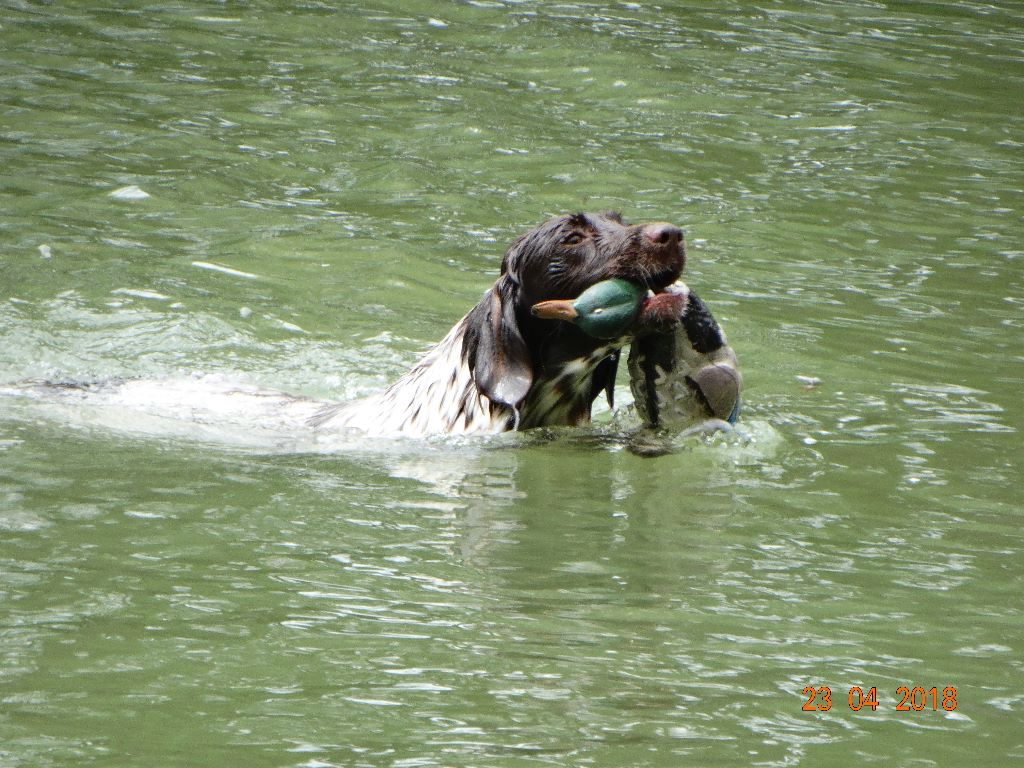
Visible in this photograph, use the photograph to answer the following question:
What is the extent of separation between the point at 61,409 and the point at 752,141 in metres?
6.30

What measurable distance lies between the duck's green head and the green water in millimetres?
586

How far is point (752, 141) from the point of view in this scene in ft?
37.2

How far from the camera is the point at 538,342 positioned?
6008mm

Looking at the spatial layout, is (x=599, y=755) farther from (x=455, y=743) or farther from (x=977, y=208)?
(x=977, y=208)

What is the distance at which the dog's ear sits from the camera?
18.9ft

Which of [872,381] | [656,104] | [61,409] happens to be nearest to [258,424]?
[61,409]

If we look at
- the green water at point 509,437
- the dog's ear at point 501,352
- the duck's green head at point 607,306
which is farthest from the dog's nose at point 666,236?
the green water at point 509,437

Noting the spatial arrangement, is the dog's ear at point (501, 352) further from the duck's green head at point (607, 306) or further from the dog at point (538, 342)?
the duck's green head at point (607, 306)

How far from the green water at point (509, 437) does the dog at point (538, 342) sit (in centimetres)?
18
